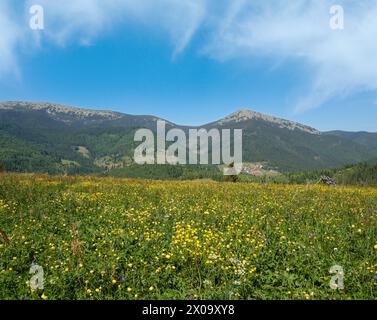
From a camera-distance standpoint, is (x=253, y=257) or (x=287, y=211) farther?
(x=287, y=211)

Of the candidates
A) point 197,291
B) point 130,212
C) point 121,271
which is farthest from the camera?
point 130,212

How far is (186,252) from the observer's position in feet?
21.4

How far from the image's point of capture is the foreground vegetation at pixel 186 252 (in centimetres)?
524

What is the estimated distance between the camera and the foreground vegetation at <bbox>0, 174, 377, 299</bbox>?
206 inches

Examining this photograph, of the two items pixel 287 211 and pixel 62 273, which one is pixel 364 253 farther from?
pixel 62 273
